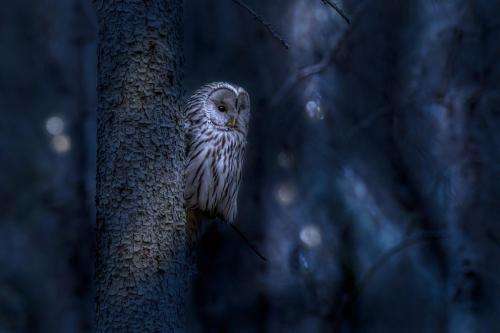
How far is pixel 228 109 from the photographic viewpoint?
385 cm

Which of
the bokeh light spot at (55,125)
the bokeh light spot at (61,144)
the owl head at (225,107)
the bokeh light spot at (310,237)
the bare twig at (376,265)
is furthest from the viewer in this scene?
the bokeh light spot at (55,125)

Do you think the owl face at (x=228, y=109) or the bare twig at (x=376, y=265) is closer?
the owl face at (x=228, y=109)

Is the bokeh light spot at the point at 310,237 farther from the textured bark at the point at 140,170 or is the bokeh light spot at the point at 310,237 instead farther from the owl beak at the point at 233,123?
the textured bark at the point at 140,170

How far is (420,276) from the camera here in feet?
21.0

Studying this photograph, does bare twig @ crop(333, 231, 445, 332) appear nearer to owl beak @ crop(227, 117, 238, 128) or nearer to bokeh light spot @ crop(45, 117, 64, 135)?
owl beak @ crop(227, 117, 238, 128)

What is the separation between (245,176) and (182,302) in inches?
146

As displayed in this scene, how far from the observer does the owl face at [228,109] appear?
12.2ft

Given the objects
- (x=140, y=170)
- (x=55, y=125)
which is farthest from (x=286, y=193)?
(x=140, y=170)

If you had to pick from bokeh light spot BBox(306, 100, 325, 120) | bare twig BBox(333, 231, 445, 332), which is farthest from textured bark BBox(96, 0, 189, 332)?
bokeh light spot BBox(306, 100, 325, 120)

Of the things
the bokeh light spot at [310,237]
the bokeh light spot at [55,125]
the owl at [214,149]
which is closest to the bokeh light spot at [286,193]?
the bokeh light spot at [310,237]

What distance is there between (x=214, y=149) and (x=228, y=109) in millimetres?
400

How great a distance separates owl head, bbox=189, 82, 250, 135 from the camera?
146 inches

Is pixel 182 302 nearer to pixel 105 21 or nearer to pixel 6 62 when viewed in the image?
pixel 105 21

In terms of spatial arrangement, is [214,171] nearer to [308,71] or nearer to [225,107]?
[225,107]
